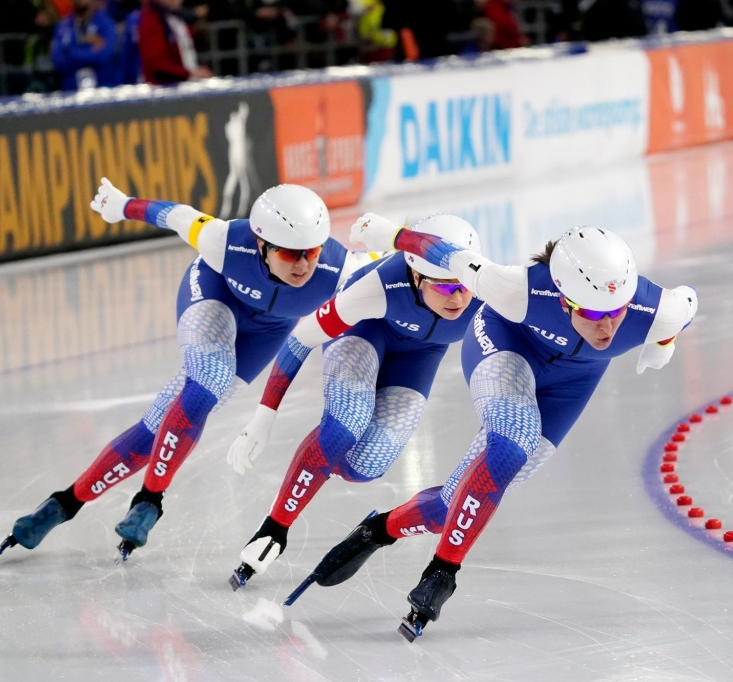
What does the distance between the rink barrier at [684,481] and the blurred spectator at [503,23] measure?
9719 millimetres

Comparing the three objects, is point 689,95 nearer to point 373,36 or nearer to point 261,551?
point 373,36

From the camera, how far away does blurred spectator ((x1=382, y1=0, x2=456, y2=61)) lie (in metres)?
14.3

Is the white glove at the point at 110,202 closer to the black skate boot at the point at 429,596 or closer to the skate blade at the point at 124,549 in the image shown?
the skate blade at the point at 124,549

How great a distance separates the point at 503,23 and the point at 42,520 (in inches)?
464

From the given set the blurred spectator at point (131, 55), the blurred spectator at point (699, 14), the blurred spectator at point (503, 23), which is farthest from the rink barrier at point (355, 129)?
the blurred spectator at point (699, 14)

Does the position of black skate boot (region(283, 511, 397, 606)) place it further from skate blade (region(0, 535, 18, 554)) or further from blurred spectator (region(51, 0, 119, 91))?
blurred spectator (region(51, 0, 119, 91))

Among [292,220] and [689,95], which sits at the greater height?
[292,220]

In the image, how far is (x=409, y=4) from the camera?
47.0 feet

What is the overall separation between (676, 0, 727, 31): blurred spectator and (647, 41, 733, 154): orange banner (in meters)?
1.51

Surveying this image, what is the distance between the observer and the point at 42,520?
15.2 ft

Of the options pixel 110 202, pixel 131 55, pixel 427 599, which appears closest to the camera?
pixel 427 599

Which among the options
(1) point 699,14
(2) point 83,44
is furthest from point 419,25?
(1) point 699,14

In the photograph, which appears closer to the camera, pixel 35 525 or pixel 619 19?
pixel 35 525

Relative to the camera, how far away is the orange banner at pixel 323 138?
11477mm
